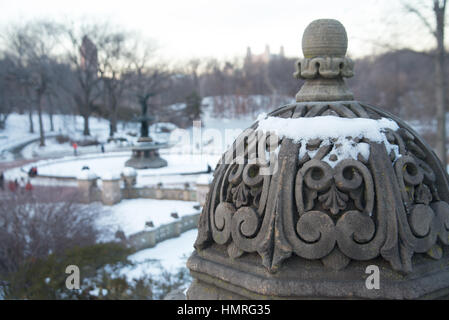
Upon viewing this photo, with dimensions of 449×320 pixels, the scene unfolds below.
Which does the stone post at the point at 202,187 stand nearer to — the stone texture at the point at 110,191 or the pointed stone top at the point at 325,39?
the stone texture at the point at 110,191

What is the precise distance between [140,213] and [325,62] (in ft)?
47.1

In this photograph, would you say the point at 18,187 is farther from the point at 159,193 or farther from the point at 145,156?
the point at 145,156

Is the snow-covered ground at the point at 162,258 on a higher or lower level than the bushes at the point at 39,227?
lower

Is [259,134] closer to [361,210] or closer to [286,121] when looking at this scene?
[286,121]

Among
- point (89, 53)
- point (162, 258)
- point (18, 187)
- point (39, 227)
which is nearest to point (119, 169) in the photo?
point (18, 187)

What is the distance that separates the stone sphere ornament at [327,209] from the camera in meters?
2.35

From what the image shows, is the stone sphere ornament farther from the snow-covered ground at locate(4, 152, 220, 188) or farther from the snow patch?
the snow-covered ground at locate(4, 152, 220, 188)

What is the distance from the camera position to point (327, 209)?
7.98ft

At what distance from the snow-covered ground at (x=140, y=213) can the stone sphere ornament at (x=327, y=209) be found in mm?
10908

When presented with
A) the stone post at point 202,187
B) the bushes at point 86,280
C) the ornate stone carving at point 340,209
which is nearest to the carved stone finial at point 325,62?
the ornate stone carving at point 340,209

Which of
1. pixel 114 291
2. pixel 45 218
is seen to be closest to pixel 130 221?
pixel 45 218

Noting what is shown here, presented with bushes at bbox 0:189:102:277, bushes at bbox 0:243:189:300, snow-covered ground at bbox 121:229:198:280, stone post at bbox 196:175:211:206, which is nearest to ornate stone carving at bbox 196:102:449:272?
bushes at bbox 0:243:189:300

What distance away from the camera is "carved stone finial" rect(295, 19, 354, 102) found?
2865 millimetres
